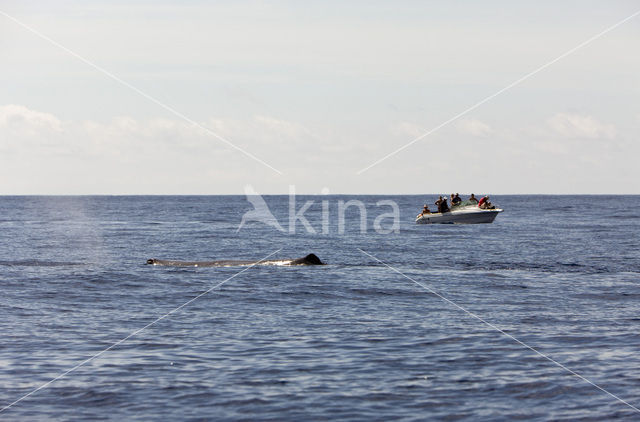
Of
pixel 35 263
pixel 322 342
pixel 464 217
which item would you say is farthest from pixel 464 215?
pixel 322 342

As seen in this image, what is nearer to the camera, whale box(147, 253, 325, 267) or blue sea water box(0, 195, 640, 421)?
blue sea water box(0, 195, 640, 421)

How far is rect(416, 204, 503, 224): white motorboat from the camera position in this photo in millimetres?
64938

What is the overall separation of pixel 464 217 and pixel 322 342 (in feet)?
167

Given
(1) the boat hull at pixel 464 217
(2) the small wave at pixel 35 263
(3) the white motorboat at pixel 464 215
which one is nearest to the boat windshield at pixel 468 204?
(3) the white motorboat at pixel 464 215

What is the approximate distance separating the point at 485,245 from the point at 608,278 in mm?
17031

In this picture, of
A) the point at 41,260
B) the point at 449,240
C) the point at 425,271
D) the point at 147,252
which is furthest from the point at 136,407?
the point at 449,240

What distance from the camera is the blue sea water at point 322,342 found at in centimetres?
1187

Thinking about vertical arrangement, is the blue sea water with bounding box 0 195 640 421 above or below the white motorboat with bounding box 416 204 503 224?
below

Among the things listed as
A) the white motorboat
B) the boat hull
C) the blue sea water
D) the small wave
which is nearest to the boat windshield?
the white motorboat

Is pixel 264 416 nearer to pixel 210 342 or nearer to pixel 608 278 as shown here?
pixel 210 342

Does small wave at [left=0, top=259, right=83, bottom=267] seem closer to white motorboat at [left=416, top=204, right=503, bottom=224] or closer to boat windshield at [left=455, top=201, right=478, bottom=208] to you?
white motorboat at [left=416, top=204, right=503, bottom=224]

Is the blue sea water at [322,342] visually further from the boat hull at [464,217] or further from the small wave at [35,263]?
the boat hull at [464,217]

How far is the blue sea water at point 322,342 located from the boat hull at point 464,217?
31.4 meters

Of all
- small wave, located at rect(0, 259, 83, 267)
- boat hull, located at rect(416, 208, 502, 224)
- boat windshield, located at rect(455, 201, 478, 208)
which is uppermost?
boat windshield, located at rect(455, 201, 478, 208)
